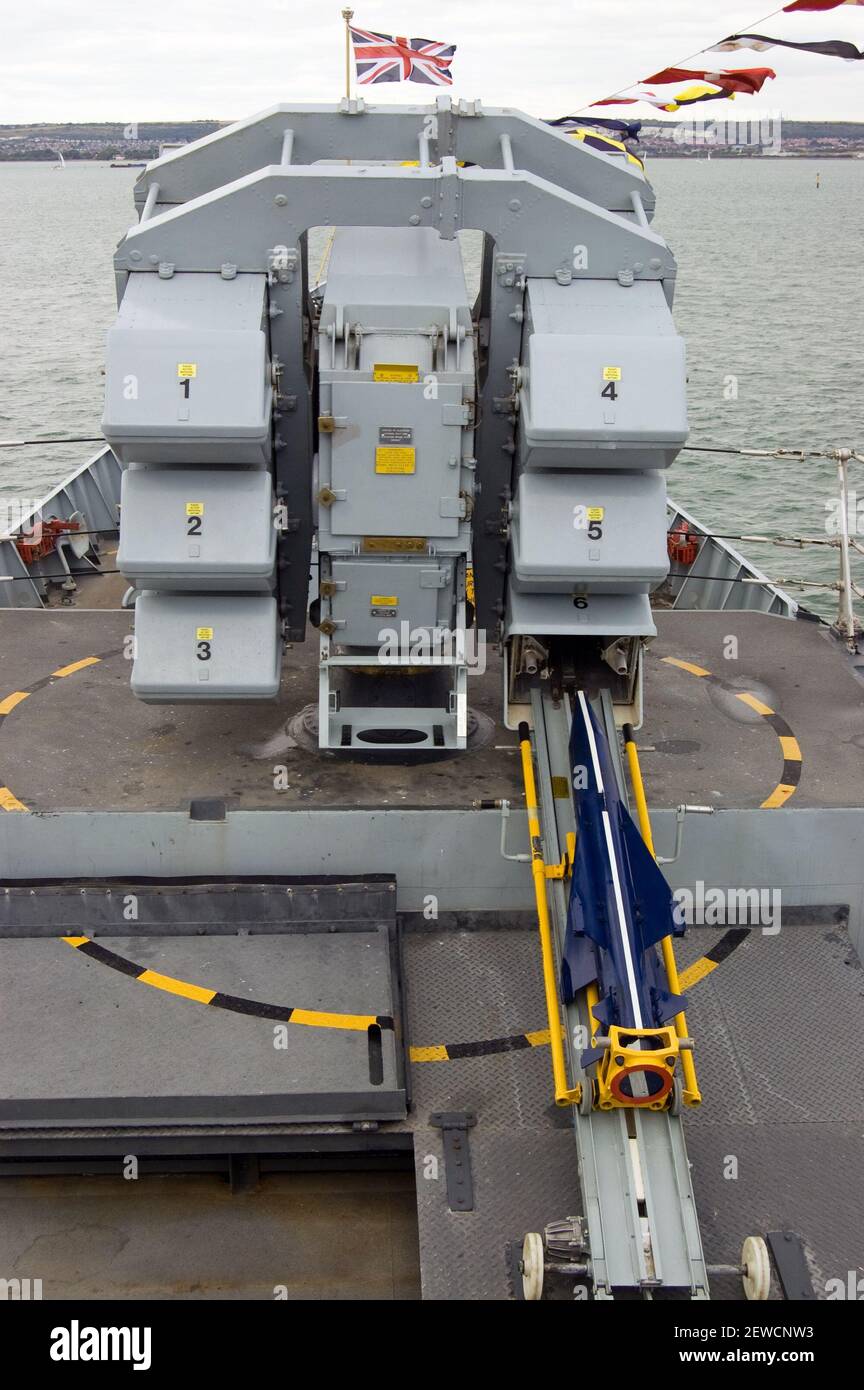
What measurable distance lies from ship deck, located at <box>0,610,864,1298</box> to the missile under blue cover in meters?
1.14

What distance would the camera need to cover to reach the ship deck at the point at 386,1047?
25.9ft

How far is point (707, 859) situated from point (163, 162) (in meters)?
6.47

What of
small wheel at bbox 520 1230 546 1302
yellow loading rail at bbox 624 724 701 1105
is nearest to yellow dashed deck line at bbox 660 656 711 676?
yellow loading rail at bbox 624 724 701 1105

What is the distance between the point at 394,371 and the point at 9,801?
4142 millimetres

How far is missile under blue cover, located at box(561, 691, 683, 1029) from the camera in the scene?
750 cm

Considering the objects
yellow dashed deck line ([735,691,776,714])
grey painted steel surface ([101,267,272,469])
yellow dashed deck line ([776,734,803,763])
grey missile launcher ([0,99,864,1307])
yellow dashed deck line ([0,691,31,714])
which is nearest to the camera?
grey missile launcher ([0,99,864,1307])

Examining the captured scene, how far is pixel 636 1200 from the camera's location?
6949mm

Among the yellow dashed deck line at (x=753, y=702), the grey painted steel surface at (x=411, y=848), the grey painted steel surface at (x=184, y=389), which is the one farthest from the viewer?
the yellow dashed deck line at (x=753, y=702)

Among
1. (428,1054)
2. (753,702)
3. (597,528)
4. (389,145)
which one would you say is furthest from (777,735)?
(389,145)

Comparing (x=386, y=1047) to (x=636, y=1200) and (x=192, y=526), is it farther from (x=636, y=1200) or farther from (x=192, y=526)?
(x=192, y=526)

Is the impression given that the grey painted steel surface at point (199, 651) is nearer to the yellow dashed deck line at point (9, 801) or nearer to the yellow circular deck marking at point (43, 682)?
the yellow dashed deck line at point (9, 801)

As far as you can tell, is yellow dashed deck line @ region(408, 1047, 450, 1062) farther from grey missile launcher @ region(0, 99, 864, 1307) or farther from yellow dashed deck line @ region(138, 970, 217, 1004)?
yellow dashed deck line @ region(138, 970, 217, 1004)

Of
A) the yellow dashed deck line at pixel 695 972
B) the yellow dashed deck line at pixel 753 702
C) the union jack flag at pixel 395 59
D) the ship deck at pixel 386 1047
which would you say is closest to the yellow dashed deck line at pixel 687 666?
the yellow dashed deck line at pixel 753 702

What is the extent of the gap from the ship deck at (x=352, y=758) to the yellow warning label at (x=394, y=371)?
302cm
